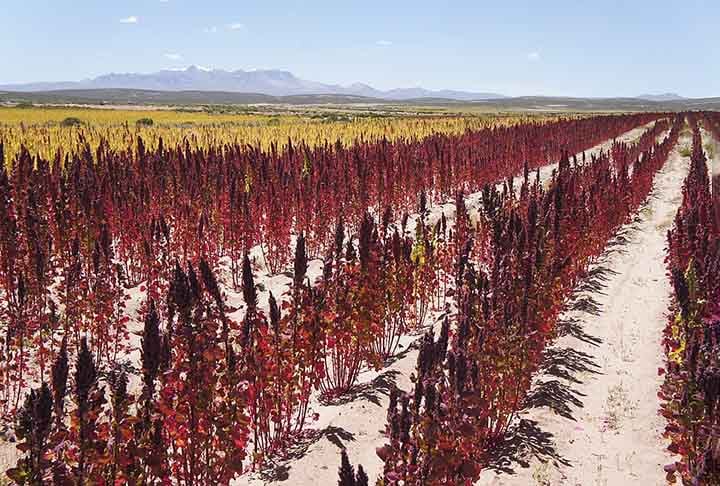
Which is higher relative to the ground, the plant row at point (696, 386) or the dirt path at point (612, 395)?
the plant row at point (696, 386)

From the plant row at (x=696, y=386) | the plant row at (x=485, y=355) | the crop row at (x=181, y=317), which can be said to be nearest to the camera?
the crop row at (x=181, y=317)

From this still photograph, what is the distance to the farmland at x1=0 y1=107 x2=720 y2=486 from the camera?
114 inches

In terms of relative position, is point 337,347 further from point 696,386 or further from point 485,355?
point 696,386

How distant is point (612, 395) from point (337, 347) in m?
2.62

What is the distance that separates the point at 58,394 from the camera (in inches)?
98.6

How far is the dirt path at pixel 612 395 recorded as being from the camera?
4.11 metres

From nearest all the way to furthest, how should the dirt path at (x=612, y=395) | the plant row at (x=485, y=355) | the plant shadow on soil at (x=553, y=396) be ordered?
the plant row at (x=485, y=355), the dirt path at (x=612, y=395), the plant shadow on soil at (x=553, y=396)

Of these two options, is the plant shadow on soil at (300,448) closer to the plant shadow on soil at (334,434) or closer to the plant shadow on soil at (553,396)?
the plant shadow on soil at (334,434)

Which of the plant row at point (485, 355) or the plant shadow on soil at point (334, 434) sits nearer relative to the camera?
the plant row at point (485, 355)

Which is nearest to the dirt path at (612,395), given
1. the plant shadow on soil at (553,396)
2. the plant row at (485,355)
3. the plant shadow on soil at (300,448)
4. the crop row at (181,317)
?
the plant shadow on soil at (553,396)

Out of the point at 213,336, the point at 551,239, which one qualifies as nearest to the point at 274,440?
the point at 213,336

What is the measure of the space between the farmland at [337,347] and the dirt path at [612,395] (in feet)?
0.08

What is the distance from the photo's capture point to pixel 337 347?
505 cm

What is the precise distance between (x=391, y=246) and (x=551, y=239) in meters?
2.00
